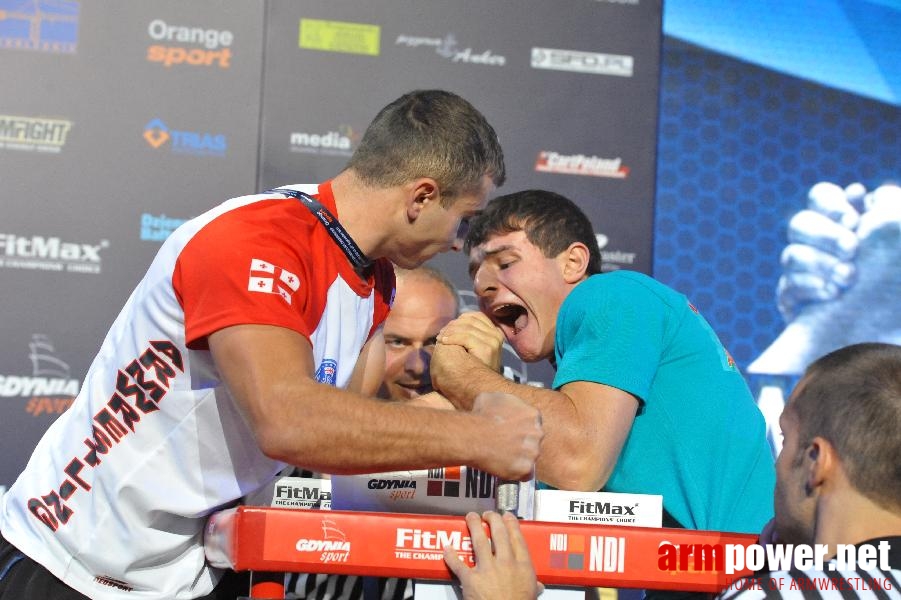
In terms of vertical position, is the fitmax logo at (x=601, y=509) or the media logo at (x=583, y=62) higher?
the media logo at (x=583, y=62)

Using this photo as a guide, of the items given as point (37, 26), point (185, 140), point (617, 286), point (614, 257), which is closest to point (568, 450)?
point (617, 286)

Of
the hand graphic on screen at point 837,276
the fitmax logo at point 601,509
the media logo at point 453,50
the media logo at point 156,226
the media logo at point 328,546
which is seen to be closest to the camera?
the media logo at point 328,546

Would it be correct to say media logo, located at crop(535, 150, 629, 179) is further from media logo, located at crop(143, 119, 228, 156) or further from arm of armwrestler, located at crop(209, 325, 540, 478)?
arm of armwrestler, located at crop(209, 325, 540, 478)

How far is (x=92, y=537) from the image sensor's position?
174cm

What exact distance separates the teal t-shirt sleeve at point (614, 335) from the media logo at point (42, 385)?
2.61 meters

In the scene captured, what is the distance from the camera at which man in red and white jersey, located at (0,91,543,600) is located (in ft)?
5.00

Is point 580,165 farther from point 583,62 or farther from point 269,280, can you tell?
point 269,280

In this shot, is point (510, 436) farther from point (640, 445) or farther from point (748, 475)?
point (748, 475)

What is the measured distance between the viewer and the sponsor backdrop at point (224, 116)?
412cm

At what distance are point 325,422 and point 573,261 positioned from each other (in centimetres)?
133

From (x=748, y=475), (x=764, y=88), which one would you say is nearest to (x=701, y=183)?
(x=764, y=88)

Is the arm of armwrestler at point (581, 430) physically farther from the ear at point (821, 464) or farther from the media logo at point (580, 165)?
the media logo at point (580, 165)

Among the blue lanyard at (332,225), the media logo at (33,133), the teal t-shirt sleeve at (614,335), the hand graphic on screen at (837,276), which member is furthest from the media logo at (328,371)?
the hand graphic on screen at (837,276)

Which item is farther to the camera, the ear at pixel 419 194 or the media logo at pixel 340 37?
the media logo at pixel 340 37
